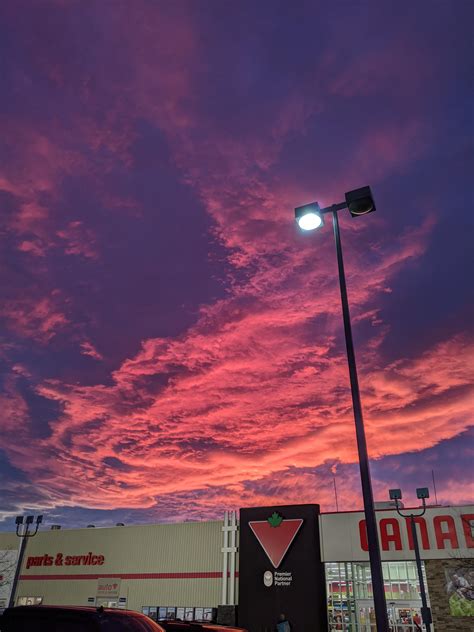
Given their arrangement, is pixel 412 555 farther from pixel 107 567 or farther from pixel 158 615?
pixel 107 567

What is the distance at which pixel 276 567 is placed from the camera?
92.3ft

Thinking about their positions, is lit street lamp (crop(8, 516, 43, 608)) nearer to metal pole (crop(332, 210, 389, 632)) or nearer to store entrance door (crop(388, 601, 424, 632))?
store entrance door (crop(388, 601, 424, 632))

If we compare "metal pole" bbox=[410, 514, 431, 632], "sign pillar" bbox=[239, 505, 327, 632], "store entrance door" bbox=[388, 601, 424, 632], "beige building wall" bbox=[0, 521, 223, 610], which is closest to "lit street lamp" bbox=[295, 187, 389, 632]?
"metal pole" bbox=[410, 514, 431, 632]

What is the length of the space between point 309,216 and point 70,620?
26.0 ft

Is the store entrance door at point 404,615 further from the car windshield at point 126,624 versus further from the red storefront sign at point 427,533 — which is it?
the car windshield at point 126,624

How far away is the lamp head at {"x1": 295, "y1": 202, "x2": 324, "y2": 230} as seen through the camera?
10.1 meters

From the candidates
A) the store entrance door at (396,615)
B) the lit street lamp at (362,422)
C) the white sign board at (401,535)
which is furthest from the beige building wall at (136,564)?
the lit street lamp at (362,422)

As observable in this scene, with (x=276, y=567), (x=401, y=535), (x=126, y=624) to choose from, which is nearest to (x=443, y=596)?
(x=401, y=535)

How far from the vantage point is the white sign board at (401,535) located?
1003 inches

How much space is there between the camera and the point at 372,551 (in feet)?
23.8

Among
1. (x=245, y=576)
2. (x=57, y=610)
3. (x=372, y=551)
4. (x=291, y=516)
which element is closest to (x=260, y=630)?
(x=245, y=576)

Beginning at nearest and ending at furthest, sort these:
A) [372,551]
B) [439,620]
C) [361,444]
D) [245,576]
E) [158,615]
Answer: [372,551]
[361,444]
[439,620]
[245,576]
[158,615]

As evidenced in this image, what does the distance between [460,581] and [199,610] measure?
15.2 metres

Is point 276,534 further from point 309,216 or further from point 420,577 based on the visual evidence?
point 309,216
